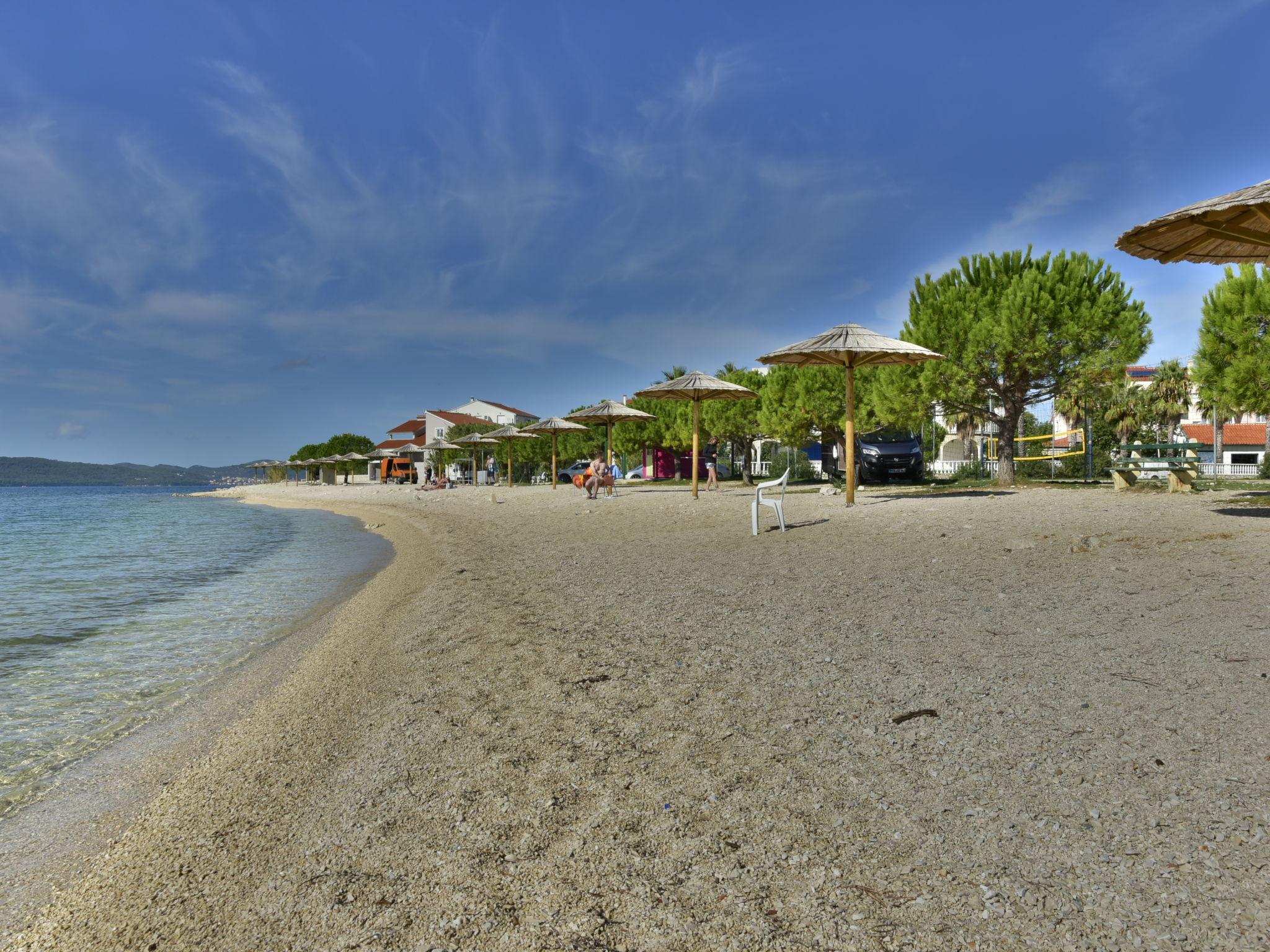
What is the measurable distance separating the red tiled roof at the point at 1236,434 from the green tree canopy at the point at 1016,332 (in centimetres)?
4415

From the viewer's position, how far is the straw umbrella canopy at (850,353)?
12.4 meters

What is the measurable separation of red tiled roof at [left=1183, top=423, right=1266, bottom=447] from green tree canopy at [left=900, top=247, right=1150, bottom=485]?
4415cm

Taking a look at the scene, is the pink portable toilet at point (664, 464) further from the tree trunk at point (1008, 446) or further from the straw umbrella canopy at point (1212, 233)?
the straw umbrella canopy at point (1212, 233)

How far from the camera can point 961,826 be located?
2176mm

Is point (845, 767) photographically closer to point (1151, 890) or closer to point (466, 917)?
point (1151, 890)

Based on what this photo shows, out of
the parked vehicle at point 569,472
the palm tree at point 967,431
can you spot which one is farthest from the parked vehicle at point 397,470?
the palm tree at point 967,431

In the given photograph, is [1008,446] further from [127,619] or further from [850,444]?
[127,619]

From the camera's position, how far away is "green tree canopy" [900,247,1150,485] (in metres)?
16.3

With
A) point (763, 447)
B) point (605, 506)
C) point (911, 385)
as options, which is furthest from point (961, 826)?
point (763, 447)

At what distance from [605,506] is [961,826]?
14.8 meters

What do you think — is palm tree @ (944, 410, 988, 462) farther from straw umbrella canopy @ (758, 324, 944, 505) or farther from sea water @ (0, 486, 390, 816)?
sea water @ (0, 486, 390, 816)

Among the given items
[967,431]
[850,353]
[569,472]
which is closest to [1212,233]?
[850,353]

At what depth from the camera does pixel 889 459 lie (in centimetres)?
2070

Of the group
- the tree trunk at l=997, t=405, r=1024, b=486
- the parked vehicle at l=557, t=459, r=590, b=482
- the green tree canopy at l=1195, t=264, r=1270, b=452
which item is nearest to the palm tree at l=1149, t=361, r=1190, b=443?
the tree trunk at l=997, t=405, r=1024, b=486
